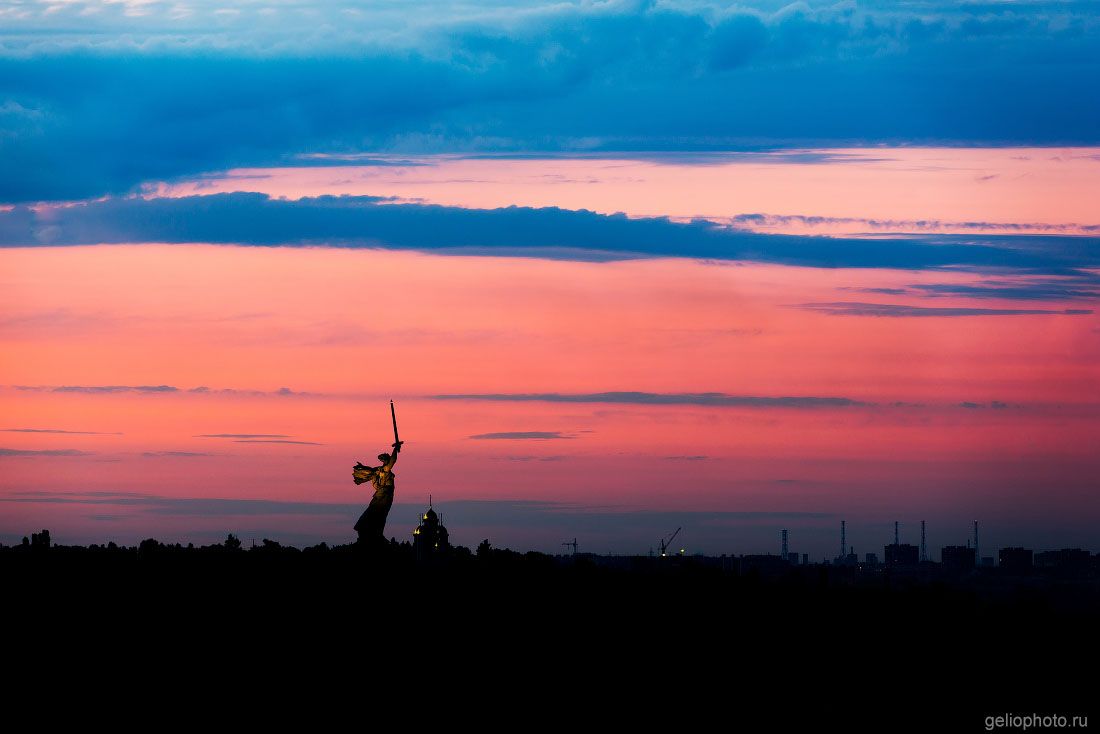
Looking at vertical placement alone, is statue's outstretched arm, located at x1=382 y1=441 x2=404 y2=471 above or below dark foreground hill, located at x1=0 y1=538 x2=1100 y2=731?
above

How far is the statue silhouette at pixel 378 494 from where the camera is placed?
188ft

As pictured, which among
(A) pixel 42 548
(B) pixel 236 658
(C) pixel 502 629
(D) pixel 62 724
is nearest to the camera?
(D) pixel 62 724

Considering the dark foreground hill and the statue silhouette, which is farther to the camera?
the statue silhouette

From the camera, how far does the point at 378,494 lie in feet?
188

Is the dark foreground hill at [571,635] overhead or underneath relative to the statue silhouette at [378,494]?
underneath

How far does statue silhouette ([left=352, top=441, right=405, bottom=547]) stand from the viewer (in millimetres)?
57250

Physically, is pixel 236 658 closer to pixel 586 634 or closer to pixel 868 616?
pixel 586 634

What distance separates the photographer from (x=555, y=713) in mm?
49469

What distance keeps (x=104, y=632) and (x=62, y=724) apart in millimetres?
9794

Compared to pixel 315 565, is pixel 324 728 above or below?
below

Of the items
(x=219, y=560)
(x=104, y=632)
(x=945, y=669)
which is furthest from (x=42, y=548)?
(x=945, y=669)

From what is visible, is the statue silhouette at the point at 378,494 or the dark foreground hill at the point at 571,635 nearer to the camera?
the dark foreground hill at the point at 571,635

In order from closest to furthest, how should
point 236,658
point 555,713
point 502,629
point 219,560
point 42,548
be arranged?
point 555,713 < point 236,658 < point 502,629 < point 219,560 < point 42,548

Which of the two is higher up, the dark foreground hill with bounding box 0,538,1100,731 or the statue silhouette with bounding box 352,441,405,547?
the statue silhouette with bounding box 352,441,405,547
